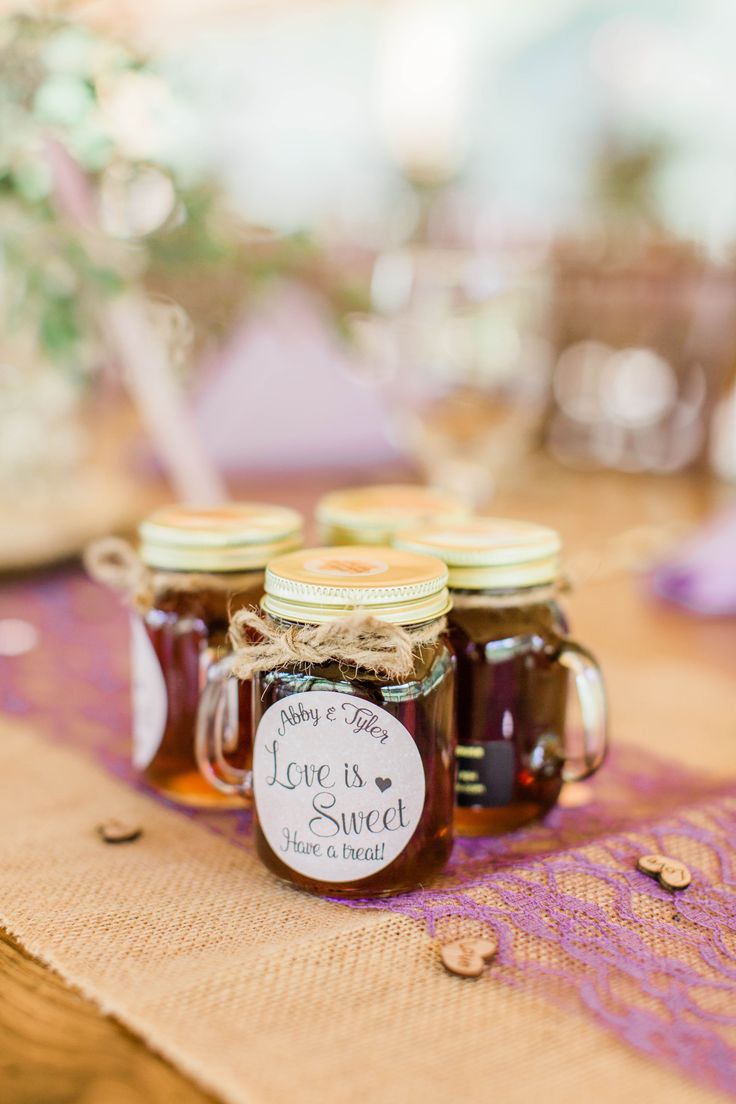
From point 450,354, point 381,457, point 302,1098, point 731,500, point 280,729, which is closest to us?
A: point 302,1098

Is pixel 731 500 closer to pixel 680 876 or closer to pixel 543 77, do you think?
pixel 680 876

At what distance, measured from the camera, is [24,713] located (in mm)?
852

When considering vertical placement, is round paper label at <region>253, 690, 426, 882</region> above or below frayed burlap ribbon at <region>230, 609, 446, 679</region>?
below

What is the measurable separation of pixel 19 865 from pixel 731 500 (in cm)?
146

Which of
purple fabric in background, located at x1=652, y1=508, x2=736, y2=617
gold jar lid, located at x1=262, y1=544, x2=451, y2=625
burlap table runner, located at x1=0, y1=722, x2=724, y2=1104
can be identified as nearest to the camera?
burlap table runner, located at x1=0, y1=722, x2=724, y2=1104

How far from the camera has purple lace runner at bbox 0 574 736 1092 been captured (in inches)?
18.2

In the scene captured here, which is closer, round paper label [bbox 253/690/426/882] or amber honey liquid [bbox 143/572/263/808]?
round paper label [bbox 253/690/426/882]

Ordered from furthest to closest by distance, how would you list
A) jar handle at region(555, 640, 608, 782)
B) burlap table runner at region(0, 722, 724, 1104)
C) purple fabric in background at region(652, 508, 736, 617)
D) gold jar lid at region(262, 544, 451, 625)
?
purple fabric in background at region(652, 508, 736, 617) < jar handle at region(555, 640, 608, 782) < gold jar lid at region(262, 544, 451, 625) < burlap table runner at region(0, 722, 724, 1104)

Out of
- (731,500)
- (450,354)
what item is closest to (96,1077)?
(450,354)

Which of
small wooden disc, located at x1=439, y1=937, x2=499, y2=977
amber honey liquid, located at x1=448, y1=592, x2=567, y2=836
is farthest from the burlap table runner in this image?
amber honey liquid, located at x1=448, y1=592, x2=567, y2=836

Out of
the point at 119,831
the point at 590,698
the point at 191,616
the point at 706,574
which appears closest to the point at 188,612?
the point at 191,616

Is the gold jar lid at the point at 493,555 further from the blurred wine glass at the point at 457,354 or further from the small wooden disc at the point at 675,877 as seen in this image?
the blurred wine glass at the point at 457,354

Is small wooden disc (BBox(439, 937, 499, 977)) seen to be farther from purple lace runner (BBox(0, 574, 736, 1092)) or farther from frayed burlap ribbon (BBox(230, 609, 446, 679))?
frayed burlap ribbon (BBox(230, 609, 446, 679))

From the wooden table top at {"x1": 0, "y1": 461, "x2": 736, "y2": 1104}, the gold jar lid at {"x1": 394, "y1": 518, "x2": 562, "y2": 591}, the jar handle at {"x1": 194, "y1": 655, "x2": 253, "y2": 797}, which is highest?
the gold jar lid at {"x1": 394, "y1": 518, "x2": 562, "y2": 591}
